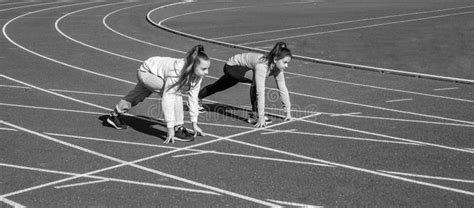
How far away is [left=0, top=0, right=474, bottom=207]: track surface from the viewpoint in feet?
27.5

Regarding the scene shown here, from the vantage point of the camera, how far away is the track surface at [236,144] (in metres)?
8.39

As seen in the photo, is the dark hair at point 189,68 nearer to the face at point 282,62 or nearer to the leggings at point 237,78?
the face at point 282,62

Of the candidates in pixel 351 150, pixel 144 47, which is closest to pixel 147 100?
pixel 351 150

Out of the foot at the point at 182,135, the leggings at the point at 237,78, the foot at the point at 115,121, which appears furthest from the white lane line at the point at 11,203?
the leggings at the point at 237,78

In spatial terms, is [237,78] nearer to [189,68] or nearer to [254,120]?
[254,120]

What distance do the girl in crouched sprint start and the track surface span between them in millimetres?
383

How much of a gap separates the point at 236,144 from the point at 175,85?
125cm

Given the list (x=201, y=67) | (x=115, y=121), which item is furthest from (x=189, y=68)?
(x=115, y=121)

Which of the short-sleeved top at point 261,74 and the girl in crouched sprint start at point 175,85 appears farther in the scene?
the short-sleeved top at point 261,74

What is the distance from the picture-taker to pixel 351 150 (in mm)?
10297

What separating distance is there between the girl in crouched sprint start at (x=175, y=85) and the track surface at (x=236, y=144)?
38 cm

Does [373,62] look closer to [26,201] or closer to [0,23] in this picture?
[26,201]

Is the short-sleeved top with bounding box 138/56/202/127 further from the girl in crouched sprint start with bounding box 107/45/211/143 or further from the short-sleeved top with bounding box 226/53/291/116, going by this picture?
the short-sleeved top with bounding box 226/53/291/116

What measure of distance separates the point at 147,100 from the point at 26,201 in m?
5.90
